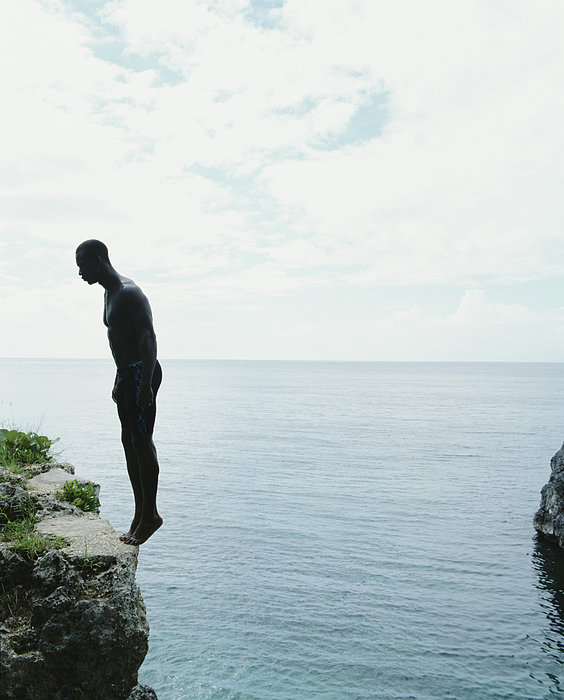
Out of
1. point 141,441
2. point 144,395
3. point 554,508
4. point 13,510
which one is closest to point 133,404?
point 144,395

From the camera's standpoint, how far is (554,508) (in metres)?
22.8

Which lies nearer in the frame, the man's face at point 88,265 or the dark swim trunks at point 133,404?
→ the dark swim trunks at point 133,404

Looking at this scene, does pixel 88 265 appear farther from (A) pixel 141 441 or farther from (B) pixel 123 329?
(A) pixel 141 441

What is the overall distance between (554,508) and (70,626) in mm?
22463

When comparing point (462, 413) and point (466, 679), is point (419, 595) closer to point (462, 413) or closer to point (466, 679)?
point (466, 679)

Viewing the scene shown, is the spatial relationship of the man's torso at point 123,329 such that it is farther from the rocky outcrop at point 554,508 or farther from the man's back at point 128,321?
the rocky outcrop at point 554,508

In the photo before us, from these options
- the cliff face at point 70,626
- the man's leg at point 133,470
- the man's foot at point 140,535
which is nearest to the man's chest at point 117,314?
the man's leg at point 133,470

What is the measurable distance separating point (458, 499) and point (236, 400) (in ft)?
222

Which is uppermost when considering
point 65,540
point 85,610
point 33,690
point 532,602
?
point 65,540

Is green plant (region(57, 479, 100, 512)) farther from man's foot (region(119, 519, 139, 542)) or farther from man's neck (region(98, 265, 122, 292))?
man's neck (region(98, 265, 122, 292))

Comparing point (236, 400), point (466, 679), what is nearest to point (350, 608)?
point (466, 679)

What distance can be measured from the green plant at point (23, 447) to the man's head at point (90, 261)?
17.4 feet

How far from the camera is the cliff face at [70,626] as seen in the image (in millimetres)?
5098

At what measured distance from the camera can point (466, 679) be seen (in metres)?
12.5
